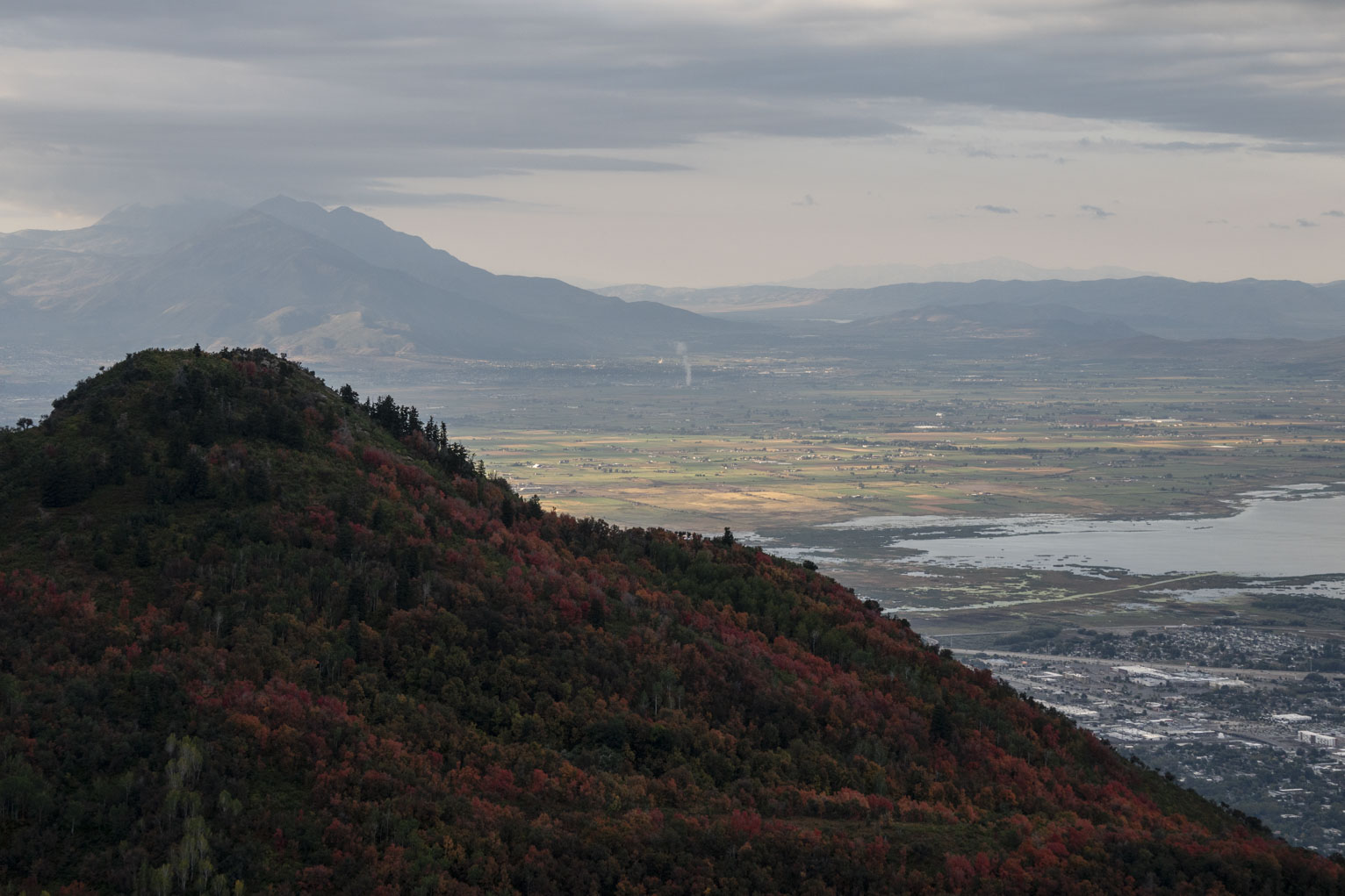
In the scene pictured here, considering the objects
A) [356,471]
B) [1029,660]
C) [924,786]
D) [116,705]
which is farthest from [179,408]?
[1029,660]

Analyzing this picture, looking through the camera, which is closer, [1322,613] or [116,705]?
[116,705]

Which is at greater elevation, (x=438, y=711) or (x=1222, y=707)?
(x=438, y=711)

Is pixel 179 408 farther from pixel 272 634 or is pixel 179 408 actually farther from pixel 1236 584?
pixel 1236 584

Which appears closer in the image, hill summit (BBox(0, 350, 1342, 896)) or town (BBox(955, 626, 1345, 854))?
hill summit (BBox(0, 350, 1342, 896))

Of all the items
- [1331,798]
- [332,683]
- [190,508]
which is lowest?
[1331,798]

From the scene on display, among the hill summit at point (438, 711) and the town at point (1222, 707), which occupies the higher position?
the hill summit at point (438, 711)

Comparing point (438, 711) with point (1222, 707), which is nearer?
point (438, 711)

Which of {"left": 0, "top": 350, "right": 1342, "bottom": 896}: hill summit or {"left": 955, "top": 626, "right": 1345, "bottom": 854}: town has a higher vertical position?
{"left": 0, "top": 350, "right": 1342, "bottom": 896}: hill summit

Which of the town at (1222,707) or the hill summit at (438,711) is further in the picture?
the town at (1222,707)
